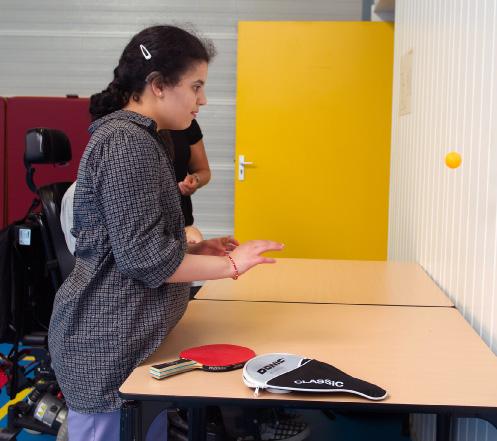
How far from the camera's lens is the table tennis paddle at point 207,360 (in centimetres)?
124

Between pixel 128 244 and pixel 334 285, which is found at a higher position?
pixel 128 244

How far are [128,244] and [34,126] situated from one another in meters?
3.46

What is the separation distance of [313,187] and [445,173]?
2377mm

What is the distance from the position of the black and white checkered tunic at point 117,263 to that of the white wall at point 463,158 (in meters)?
0.80

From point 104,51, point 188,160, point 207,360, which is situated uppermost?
point 104,51

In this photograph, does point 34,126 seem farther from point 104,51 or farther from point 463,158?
point 463,158

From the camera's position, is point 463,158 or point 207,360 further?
point 463,158

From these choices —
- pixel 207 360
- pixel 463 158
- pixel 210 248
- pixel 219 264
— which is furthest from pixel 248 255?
pixel 463 158

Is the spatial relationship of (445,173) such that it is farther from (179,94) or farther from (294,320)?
(179,94)

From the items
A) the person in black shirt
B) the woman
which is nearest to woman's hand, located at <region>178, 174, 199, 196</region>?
the person in black shirt

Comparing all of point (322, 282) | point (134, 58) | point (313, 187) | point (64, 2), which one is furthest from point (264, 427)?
point (64, 2)

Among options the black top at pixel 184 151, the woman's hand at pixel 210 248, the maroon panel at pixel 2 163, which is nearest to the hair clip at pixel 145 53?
the woman's hand at pixel 210 248

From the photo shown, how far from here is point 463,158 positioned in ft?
6.08

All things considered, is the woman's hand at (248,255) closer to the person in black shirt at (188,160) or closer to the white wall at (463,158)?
the white wall at (463,158)
